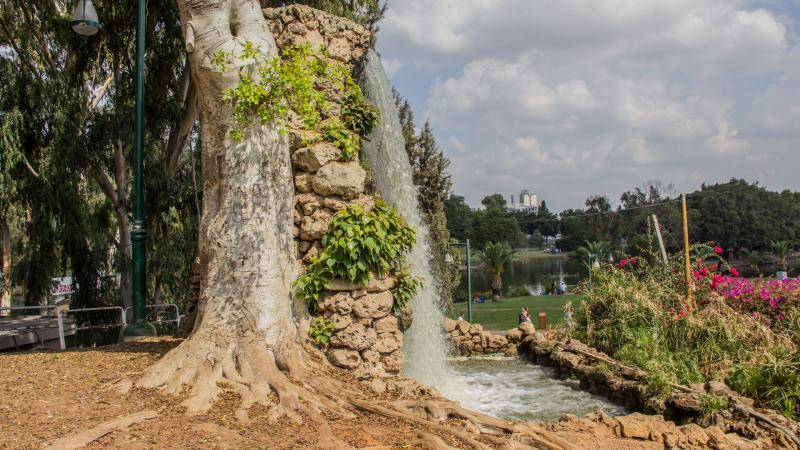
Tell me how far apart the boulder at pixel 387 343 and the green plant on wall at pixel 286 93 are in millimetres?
2099

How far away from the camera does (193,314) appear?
8312 mm

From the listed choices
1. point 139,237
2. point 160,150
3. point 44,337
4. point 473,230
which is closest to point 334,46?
point 139,237

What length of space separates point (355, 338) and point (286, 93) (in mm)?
2683

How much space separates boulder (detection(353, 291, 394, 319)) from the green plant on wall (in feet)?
5.46

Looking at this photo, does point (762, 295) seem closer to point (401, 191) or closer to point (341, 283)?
point (401, 191)

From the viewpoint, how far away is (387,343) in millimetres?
7250

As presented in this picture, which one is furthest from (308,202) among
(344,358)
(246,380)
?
(246,380)

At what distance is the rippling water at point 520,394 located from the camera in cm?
838

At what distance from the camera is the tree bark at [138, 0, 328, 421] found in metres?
5.79

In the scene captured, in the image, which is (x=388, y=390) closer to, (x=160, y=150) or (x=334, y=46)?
(x=334, y=46)

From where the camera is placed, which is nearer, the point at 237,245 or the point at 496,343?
the point at 237,245

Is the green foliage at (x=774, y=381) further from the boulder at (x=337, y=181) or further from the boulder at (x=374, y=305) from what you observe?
the boulder at (x=337, y=181)

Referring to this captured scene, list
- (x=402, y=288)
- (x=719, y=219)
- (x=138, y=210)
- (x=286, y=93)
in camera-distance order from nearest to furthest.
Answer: (x=286, y=93)
(x=402, y=288)
(x=138, y=210)
(x=719, y=219)

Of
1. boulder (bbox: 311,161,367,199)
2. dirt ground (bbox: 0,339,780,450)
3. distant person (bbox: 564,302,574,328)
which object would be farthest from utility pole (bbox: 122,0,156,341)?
distant person (bbox: 564,302,574,328)
